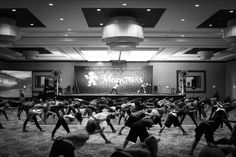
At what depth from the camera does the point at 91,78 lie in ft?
78.5

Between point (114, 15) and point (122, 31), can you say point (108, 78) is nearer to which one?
point (114, 15)

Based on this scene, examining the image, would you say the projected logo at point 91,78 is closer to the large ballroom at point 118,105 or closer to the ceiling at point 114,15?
the large ballroom at point 118,105

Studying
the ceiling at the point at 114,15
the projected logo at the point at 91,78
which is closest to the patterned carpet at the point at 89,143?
the ceiling at the point at 114,15

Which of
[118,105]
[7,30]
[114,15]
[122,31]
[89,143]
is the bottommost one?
[89,143]

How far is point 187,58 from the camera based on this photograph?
22953 millimetres

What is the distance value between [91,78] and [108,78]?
1.61 metres

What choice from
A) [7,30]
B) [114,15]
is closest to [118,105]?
[114,15]

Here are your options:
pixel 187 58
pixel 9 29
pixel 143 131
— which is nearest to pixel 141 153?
pixel 143 131

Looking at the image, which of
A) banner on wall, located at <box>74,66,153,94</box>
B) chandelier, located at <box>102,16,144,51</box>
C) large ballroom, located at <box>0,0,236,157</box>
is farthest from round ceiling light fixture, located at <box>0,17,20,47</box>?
banner on wall, located at <box>74,66,153,94</box>

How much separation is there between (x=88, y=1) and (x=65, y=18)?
2.45m

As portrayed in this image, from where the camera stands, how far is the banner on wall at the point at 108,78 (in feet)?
78.3

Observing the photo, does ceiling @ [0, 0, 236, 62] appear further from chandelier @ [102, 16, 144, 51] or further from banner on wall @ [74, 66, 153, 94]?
banner on wall @ [74, 66, 153, 94]

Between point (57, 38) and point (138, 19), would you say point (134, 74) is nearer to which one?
point (57, 38)

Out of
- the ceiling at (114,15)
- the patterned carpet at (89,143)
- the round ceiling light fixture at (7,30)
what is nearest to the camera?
the patterned carpet at (89,143)
